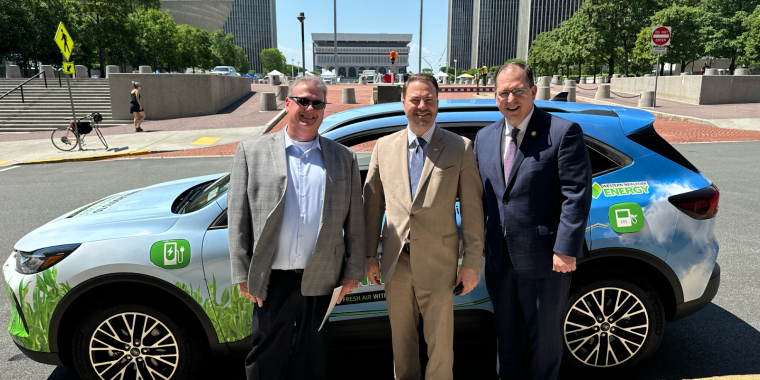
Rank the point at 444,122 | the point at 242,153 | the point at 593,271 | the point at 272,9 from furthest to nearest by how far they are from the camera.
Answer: the point at 272,9 → the point at 444,122 → the point at 593,271 → the point at 242,153

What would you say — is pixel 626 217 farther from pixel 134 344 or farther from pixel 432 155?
pixel 134 344

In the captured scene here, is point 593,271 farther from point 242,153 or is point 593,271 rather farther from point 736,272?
point 736,272

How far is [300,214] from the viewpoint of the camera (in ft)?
7.67

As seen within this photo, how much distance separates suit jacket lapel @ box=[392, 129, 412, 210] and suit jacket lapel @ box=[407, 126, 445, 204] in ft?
0.17

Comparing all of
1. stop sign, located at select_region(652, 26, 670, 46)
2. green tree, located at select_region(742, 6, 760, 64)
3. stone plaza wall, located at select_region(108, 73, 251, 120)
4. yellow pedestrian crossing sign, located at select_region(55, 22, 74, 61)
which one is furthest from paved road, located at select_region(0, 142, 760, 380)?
green tree, located at select_region(742, 6, 760, 64)

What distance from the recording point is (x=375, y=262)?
2.53 meters

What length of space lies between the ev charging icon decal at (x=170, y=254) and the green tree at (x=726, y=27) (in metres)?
58.4

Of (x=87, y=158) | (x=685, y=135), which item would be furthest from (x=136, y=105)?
(x=685, y=135)

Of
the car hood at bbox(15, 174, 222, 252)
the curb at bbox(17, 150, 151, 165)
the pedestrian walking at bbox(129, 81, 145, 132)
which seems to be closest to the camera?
the car hood at bbox(15, 174, 222, 252)

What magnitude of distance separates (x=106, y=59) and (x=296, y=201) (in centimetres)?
4905

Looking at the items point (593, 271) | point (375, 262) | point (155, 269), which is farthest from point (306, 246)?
point (593, 271)

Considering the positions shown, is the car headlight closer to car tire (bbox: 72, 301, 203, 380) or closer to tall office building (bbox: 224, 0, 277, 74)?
car tire (bbox: 72, 301, 203, 380)

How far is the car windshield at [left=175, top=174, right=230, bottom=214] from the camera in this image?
3.13m

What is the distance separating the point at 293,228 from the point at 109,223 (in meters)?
1.40
